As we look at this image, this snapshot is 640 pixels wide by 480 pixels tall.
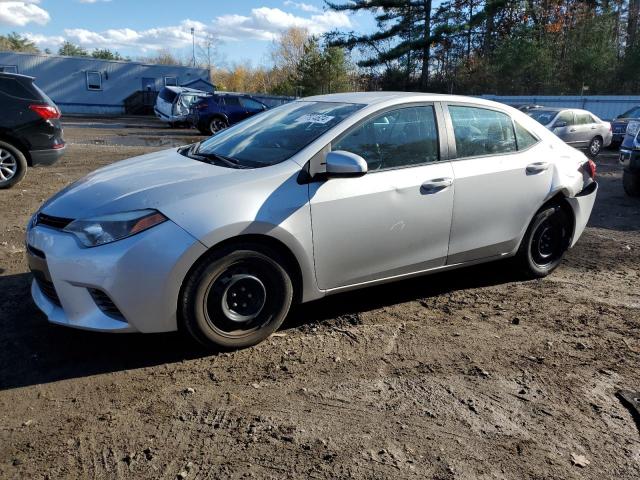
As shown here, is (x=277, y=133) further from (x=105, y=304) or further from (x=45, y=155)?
(x=45, y=155)

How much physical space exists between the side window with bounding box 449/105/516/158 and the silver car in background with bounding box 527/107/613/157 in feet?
39.9

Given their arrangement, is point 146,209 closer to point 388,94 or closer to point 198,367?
point 198,367

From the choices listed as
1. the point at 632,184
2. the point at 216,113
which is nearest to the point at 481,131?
the point at 632,184

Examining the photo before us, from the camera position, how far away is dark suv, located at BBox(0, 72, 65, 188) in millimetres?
8328

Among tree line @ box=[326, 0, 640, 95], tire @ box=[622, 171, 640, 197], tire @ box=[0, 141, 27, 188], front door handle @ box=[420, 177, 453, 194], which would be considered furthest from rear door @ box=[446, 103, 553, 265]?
tree line @ box=[326, 0, 640, 95]

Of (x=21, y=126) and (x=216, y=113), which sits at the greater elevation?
(x=21, y=126)

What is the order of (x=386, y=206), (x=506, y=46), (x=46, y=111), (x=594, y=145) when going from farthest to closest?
(x=506, y=46), (x=594, y=145), (x=46, y=111), (x=386, y=206)

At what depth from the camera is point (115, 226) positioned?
3.21m

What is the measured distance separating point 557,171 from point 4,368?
14.6ft

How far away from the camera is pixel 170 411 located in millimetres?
2957

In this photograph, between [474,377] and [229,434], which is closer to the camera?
[229,434]

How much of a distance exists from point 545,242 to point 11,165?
25.0 feet

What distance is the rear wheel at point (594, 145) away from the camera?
55.6 feet

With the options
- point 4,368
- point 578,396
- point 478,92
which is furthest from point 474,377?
point 478,92
